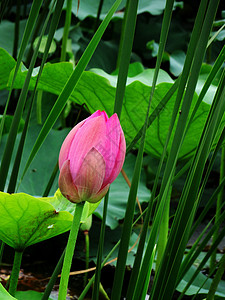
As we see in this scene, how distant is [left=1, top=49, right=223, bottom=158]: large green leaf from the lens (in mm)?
787

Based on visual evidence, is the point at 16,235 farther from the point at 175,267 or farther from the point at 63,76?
the point at 63,76

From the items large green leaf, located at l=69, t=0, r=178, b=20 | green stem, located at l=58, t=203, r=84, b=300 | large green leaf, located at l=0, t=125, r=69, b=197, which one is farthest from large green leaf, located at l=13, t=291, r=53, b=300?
large green leaf, located at l=69, t=0, r=178, b=20

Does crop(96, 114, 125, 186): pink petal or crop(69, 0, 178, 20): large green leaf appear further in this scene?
crop(69, 0, 178, 20): large green leaf

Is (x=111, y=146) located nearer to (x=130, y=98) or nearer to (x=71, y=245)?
(x=71, y=245)

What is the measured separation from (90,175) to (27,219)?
0.16 m

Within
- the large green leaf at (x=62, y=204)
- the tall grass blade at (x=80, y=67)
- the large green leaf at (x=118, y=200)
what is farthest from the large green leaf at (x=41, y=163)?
the tall grass blade at (x=80, y=67)

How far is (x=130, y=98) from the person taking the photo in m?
0.83

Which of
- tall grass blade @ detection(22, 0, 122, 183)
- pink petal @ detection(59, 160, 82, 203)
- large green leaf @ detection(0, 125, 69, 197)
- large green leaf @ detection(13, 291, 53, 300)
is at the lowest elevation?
large green leaf @ detection(13, 291, 53, 300)

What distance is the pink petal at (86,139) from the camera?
32 centimetres

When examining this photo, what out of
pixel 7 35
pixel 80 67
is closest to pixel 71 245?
pixel 80 67

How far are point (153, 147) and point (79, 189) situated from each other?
63 cm

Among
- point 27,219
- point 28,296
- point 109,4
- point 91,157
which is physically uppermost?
point 109,4

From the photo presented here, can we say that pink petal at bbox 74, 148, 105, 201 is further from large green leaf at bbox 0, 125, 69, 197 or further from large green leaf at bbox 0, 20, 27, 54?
large green leaf at bbox 0, 20, 27, 54

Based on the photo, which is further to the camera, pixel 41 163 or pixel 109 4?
pixel 109 4
